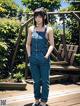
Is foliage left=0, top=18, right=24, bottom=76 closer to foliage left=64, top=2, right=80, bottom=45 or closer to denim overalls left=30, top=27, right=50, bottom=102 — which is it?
foliage left=64, top=2, right=80, bottom=45

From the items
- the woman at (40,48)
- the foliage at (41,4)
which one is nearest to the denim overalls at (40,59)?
the woman at (40,48)

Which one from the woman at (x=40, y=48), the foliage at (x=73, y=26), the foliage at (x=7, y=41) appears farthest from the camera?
the foliage at (x=73, y=26)

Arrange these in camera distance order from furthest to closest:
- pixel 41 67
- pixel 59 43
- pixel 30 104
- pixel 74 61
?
1. pixel 59 43
2. pixel 74 61
3. pixel 30 104
4. pixel 41 67

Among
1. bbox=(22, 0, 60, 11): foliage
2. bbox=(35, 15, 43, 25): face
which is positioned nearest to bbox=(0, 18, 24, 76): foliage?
bbox=(35, 15, 43, 25): face

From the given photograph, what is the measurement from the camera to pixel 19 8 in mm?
20500

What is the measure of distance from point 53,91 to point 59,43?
4.52 meters

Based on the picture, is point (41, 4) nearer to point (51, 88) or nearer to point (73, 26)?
point (73, 26)

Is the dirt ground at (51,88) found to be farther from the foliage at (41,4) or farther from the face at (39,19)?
Answer: the foliage at (41,4)

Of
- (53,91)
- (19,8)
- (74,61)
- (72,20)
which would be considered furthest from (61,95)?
(19,8)

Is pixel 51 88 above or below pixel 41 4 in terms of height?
below

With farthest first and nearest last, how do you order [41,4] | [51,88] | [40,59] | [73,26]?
1. [41,4]
2. [73,26]
3. [51,88]
4. [40,59]

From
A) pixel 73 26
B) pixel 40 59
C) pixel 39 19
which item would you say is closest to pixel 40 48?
pixel 40 59

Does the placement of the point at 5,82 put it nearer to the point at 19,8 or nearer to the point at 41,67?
the point at 41,67

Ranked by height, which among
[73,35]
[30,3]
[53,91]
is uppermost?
[30,3]
